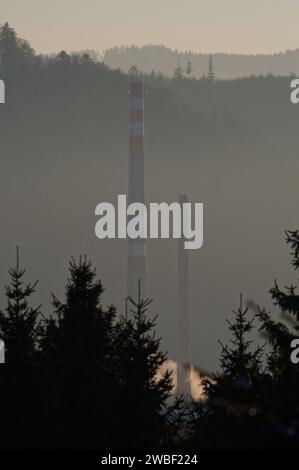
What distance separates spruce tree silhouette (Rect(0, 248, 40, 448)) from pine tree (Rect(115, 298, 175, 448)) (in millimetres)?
1210

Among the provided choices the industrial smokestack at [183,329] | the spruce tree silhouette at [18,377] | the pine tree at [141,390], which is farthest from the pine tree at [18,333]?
the industrial smokestack at [183,329]

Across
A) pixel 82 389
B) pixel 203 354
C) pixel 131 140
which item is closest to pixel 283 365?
pixel 82 389

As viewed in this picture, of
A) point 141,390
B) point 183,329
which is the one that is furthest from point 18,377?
point 183,329

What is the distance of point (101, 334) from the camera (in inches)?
719

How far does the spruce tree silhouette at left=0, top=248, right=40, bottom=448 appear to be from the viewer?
57.4 ft

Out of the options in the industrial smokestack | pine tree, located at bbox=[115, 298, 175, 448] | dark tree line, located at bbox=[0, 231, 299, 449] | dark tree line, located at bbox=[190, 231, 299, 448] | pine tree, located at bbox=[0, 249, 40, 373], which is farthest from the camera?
the industrial smokestack

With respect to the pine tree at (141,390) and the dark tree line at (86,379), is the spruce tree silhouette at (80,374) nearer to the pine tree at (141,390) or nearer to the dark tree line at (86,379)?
the dark tree line at (86,379)

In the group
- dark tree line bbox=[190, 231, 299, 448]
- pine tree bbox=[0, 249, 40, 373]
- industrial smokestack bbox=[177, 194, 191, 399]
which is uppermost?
industrial smokestack bbox=[177, 194, 191, 399]

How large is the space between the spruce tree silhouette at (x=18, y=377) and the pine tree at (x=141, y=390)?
47.6 inches

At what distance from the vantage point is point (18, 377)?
17891mm

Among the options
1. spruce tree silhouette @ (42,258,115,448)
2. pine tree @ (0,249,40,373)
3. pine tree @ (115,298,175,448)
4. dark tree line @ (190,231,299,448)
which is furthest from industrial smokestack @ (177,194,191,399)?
dark tree line @ (190,231,299,448)

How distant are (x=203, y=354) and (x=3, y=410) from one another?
6427 inches

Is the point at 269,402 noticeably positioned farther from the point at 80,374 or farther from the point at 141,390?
the point at 141,390

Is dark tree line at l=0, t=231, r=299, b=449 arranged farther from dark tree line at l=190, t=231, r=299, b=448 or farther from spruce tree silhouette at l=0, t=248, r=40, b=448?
dark tree line at l=190, t=231, r=299, b=448
